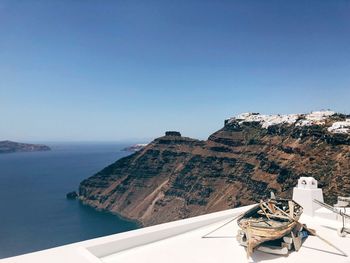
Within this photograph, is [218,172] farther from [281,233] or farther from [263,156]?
[281,233]

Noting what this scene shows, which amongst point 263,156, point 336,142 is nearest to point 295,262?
point 336,142

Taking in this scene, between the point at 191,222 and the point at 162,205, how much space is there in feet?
307

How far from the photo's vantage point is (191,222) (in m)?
16.6

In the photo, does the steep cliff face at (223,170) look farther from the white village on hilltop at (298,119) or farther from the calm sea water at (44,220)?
the calm sea water at (44,220)

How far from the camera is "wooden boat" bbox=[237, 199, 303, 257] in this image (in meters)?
12.7

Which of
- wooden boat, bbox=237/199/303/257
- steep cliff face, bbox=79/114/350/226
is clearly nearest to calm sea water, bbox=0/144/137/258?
steep cliff face, bbox=79/114/350/226

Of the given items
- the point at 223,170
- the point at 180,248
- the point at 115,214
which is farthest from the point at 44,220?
the point at 180,248

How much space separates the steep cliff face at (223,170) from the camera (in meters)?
70.5

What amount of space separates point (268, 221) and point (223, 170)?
8881 centimetres

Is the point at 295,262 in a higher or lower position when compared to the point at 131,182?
higher

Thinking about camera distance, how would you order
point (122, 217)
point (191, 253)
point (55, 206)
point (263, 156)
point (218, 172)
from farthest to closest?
point (55, 206) → point (122, 217) → point (218, 172) → point (263, 156) → point (191, 253)

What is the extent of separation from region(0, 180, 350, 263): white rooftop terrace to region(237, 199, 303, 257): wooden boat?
2.80 feet

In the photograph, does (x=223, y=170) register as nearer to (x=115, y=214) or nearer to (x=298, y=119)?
(x=298, y=119)

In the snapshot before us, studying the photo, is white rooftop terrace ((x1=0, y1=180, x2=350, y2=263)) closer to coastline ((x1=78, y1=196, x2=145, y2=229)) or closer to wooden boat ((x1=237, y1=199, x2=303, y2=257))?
wooden boat ((x1=237, y1=199, x2=303, y2=257))
